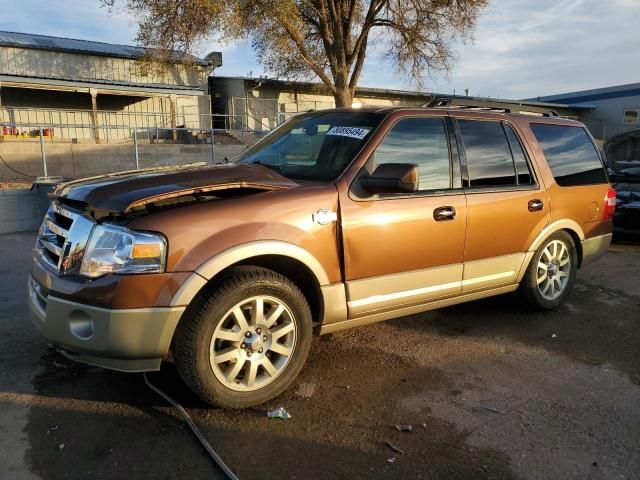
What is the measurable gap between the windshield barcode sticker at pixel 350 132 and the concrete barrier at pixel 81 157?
13655mm

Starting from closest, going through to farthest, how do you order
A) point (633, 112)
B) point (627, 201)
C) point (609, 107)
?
point (627, 201) < point (633, 112) < point (609, 107)

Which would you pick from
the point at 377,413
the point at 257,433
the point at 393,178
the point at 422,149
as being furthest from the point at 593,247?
the point at 257,433

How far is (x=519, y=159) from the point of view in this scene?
4633 millimetres

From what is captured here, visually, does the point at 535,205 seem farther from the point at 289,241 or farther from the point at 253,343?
the point at 253,343

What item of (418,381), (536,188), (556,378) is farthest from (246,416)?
(536,188)

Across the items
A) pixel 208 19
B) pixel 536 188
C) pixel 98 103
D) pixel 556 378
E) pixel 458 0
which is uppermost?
pixel 458 0

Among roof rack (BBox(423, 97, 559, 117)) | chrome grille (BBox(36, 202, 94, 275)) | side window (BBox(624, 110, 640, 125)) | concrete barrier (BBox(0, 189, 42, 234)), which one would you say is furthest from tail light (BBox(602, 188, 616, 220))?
side window (BBox(624, 110, 640, 125))

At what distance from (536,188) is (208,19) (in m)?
14.8

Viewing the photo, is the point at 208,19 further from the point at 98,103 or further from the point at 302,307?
the point at 302,307

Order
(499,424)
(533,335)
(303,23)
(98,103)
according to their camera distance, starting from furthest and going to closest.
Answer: (98,103)
(303,23)
(533,335)
(499,424)

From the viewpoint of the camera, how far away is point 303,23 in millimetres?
20719

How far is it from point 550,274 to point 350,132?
255 cm

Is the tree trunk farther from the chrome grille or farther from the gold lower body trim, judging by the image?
the chrome grille

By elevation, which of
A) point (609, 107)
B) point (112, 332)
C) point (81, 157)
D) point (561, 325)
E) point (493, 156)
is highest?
point (609, 107)
